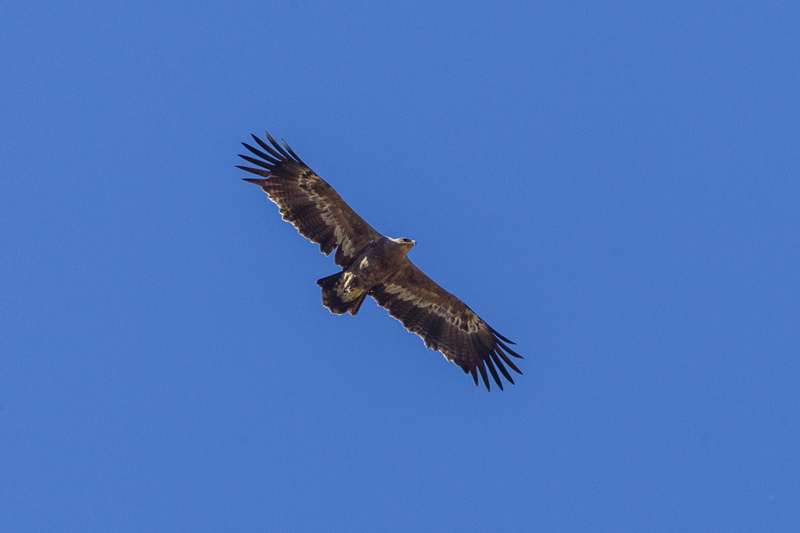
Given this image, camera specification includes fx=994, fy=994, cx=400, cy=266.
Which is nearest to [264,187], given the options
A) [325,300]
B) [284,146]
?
[284,146]

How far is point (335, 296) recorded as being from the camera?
19391mm

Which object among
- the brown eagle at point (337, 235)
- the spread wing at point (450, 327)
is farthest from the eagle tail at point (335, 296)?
the spread wing at point (450, 327)

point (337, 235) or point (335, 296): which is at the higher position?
point (337, 235)

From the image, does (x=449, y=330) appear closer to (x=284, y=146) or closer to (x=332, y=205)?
(x=332, y=205)

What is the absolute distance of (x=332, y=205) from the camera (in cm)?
1939

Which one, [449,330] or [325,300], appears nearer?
[325,300]

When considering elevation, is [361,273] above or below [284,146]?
below

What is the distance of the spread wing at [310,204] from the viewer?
19250mm

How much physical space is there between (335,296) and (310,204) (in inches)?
73.5

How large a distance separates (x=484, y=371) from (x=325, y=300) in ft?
12.6

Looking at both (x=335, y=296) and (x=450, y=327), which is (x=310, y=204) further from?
(x=450, y=327)

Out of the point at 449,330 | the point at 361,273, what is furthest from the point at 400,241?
the point at 449,330

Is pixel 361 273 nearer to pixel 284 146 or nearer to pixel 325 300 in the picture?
pixel 325 300

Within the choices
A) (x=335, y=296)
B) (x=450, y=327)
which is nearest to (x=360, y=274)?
(x=335, y=296)
